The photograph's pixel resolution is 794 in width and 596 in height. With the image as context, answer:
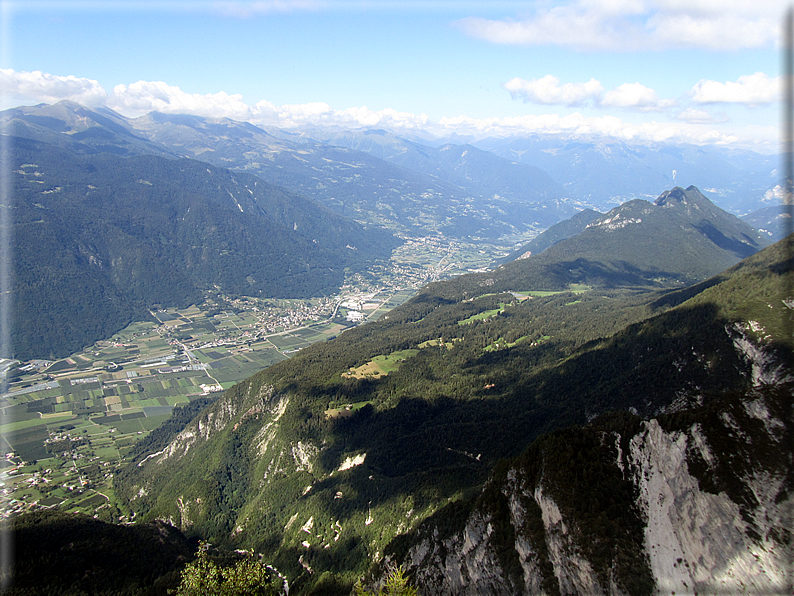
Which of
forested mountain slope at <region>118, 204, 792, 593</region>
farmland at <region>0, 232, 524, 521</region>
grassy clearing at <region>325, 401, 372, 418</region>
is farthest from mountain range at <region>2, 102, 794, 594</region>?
farmland at <region>0, 232, 524, 521</region>

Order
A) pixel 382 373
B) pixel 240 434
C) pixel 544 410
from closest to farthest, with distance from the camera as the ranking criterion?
1. pixel 544 410
2. pixel 240 434
3. pixel 382 373

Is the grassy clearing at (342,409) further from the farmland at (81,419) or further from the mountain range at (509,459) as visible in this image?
the farmland at (81,419)

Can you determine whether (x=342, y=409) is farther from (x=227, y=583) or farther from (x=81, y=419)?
(x=81, y=419)

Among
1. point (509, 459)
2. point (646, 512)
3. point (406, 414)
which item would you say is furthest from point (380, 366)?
point (646, 512)

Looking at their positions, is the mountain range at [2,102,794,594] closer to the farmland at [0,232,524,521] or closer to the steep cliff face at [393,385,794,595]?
the steep cliff face at [393,385,794,595]

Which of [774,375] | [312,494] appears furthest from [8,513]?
[774,375]

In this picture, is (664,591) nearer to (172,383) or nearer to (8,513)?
(8,513)
